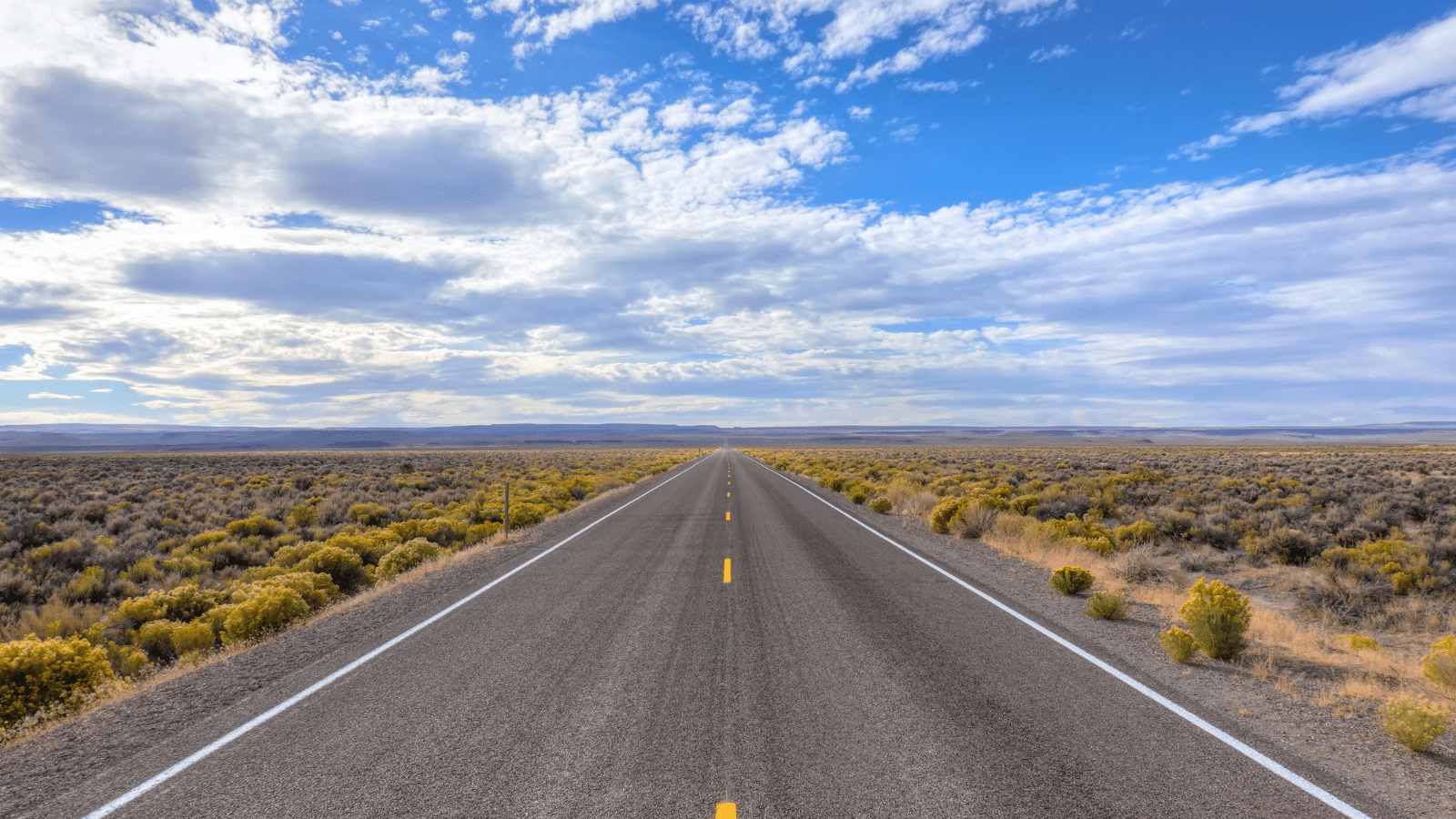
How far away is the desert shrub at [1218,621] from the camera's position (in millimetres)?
7078

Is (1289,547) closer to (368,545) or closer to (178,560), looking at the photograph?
(368,545)

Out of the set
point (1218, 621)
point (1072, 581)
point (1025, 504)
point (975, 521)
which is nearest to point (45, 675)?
point (1218, 621)

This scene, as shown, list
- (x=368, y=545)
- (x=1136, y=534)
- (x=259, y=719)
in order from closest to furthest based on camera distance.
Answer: (x=259, y=719), (x=368, y=545), (x=1136, y=534)

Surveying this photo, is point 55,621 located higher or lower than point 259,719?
lower

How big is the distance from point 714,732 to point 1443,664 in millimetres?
6586

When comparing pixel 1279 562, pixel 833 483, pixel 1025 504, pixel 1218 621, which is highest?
pixel 1218 621

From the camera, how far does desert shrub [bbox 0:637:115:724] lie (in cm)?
637

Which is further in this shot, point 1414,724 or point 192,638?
point 192,638

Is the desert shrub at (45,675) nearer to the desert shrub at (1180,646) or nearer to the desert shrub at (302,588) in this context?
the desert shrub at (302,588)

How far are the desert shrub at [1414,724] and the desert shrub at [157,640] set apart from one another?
12689mm

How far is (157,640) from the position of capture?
9.13 meters

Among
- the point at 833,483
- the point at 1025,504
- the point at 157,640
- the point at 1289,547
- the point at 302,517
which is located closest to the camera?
the point at 157,640

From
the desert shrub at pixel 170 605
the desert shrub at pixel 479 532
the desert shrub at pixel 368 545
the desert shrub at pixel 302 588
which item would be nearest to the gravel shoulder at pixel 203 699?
the desert shrub at pixel 302 588

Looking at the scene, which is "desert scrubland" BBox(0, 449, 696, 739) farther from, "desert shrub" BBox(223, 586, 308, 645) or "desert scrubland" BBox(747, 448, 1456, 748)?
"desert scrubland" BBox(747, 448, 1456, 748)
